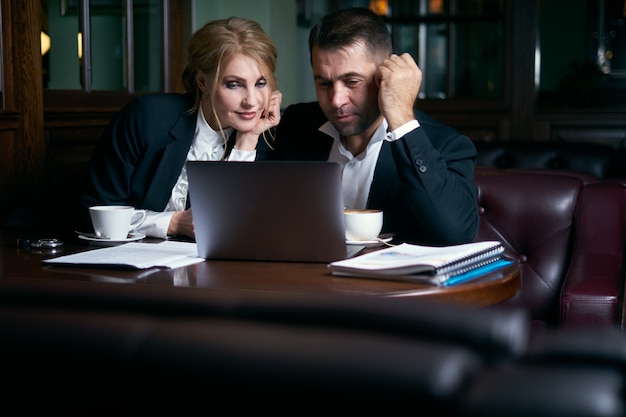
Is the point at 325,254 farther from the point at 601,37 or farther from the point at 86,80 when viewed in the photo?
the point at 601,37

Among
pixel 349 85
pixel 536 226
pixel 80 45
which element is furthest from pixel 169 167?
pixel 536 226

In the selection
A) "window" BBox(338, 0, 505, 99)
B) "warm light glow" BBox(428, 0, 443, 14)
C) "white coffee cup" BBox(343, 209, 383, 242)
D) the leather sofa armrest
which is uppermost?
"warm light glow" BBox(428, 0, 443, 14)

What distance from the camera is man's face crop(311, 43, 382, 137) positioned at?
2178 millimetres

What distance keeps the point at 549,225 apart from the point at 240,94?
3.27ft

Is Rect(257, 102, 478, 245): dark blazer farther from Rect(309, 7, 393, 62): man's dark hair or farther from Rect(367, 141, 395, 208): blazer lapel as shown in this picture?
Rect(309, 7, 393, 62): man's dark hair

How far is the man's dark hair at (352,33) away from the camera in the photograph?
221 cm

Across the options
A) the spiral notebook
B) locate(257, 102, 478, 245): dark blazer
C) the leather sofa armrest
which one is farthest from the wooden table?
the leather sofa armrest

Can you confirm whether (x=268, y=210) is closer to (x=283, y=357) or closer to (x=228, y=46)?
(x=228, y=46)

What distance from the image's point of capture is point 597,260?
2.31m

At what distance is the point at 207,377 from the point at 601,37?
734cm

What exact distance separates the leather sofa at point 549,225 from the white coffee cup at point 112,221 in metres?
1.15

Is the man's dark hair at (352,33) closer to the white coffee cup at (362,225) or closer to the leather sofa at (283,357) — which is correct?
the white coffee cup at (362,225)

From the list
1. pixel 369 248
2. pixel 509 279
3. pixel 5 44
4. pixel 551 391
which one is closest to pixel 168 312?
pixel 551 391

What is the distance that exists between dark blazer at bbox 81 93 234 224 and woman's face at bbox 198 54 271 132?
114 mm
